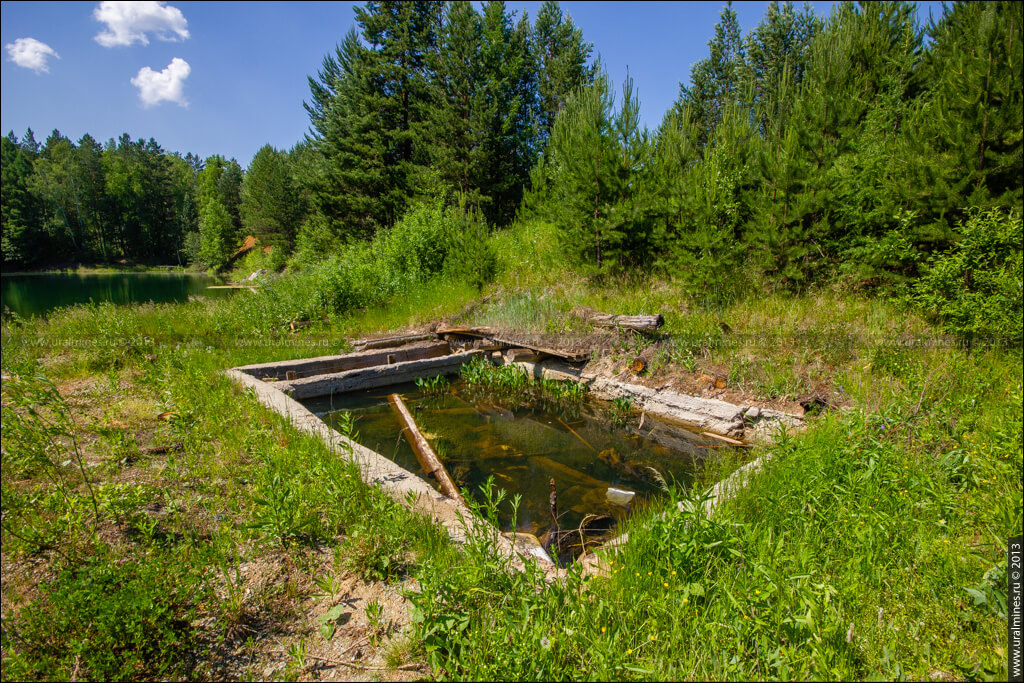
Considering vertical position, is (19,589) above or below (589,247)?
below

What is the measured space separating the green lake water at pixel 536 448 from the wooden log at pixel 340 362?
27.0 inches

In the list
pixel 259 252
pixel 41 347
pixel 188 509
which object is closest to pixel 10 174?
pixel 259 252

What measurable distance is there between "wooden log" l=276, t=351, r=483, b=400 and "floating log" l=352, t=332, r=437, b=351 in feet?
3.05

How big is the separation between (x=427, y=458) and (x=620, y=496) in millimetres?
2103

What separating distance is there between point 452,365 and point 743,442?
17.8 feet

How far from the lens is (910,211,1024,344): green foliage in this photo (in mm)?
5504

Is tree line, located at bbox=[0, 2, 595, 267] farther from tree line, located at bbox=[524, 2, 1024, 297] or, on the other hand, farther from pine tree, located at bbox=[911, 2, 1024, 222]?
pine tree, located at bbox=[911, 2, 1024, 222]

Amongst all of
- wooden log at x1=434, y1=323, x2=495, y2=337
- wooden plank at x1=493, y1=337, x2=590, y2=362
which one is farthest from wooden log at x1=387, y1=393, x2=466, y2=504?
wooden log at x1=434, y1=323, x2=495, y2=337

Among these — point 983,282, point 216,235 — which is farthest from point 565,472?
point 216,235

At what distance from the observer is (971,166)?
6.33 meters

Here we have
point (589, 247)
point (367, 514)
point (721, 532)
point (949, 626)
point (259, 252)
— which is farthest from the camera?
point (259, 252)

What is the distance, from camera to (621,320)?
8.15 metres

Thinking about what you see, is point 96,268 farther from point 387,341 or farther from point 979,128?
point 979,128

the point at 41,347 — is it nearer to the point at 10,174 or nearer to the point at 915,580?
the point at 915,580
